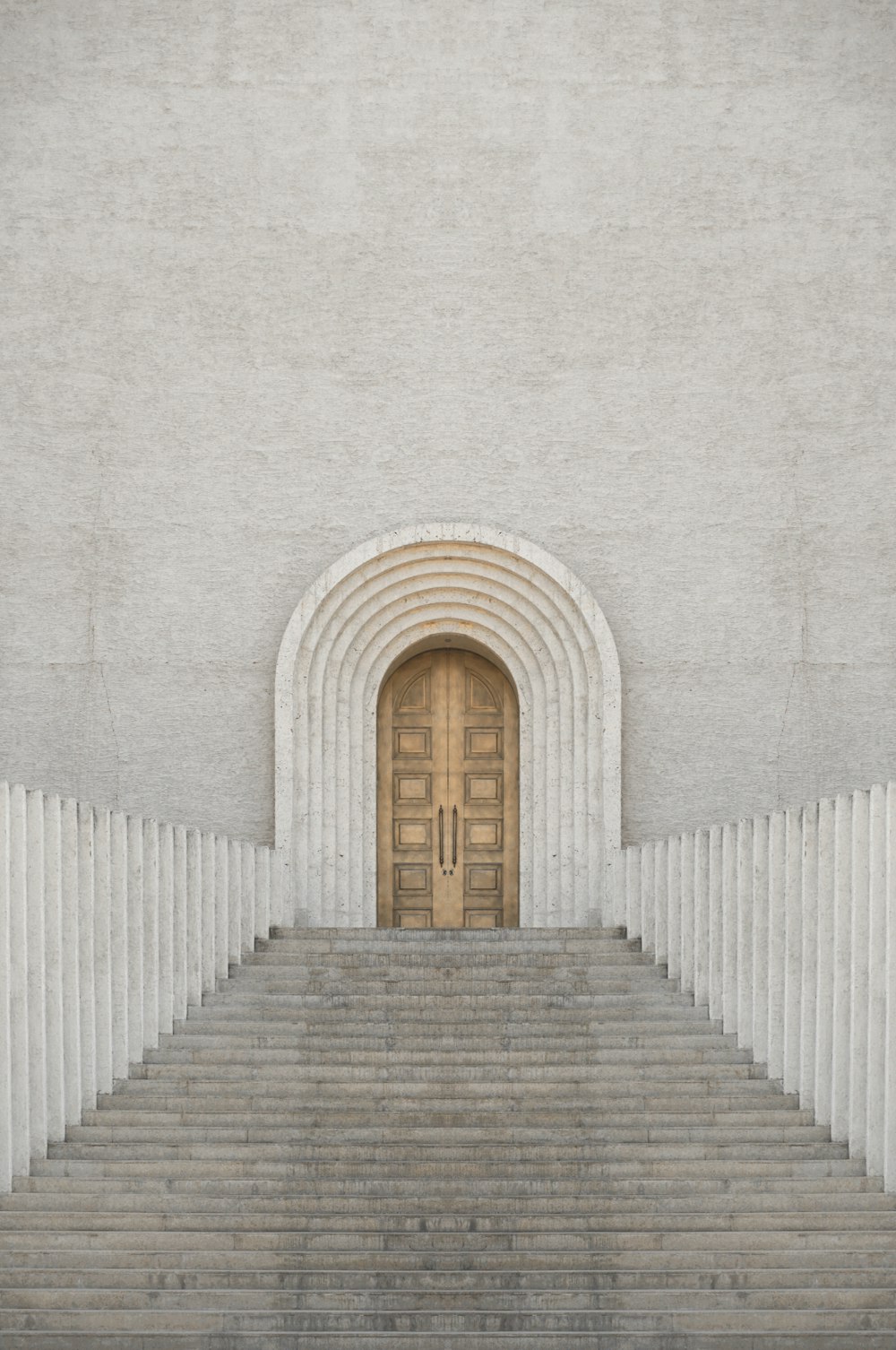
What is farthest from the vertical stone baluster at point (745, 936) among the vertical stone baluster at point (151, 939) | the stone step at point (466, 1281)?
the vertical stone baluster at point (151, 939)

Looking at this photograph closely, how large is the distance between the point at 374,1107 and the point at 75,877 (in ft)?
6.27

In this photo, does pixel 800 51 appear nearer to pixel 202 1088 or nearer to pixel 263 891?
pixel 263 891

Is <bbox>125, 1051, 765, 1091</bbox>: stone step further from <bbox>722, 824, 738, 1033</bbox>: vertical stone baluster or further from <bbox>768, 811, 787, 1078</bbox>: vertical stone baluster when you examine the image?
<bbox>722, 824, 738, 1033</bbox>: vertical stone baluster

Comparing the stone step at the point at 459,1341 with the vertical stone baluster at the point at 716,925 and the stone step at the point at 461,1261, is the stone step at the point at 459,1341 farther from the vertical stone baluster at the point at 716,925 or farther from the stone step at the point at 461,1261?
the vertical stone baluster at the point at 716,925

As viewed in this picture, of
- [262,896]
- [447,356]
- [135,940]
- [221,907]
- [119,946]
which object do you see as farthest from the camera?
[447,356]

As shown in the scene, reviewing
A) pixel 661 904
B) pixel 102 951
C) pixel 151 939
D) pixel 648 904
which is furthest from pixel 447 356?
pixel 102 951

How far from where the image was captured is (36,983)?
845 centimetres

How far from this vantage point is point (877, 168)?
13648mm

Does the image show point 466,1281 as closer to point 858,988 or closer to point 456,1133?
point 456,1133

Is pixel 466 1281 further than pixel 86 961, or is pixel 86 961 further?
pixel 86 961

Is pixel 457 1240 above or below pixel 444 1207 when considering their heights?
below

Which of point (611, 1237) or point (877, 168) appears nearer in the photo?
point (611, 1237)

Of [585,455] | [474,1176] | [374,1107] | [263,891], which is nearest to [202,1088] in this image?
[374,1107]

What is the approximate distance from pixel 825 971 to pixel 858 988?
32 centimetres
